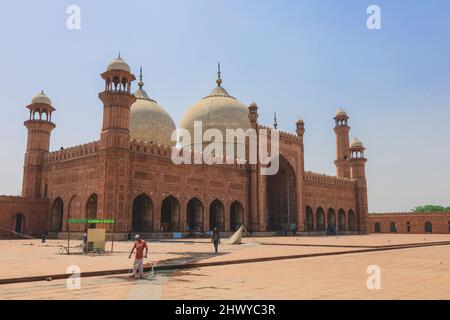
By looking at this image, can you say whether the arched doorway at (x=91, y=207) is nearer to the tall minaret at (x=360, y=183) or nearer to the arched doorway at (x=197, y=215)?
the arched doorway at (x=197, y=215)

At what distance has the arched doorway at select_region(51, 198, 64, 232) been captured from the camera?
3033 centimetres

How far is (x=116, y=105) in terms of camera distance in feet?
88.2

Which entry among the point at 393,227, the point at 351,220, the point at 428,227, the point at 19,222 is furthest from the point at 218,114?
the point at 428,227

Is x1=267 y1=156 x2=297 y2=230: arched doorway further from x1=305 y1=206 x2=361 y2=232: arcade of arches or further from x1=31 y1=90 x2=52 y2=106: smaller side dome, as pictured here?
x1=31 y1=90 x2=52 y2=106: smaller side dome

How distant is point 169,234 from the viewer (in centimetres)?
2812

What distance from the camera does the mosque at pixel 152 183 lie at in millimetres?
26500

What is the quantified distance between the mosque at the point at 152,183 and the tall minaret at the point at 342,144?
3.72 metres

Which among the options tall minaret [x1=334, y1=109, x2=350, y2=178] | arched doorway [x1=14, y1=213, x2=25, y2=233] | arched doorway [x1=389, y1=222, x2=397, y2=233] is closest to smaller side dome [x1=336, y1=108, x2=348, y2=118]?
tall minaret [x1=334, y1=109, x2=350, y2=178]

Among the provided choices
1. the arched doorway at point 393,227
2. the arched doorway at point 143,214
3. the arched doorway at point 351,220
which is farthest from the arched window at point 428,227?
the arched doorway at point 143,214

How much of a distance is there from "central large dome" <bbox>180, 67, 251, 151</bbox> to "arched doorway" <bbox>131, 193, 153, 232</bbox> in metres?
13.5

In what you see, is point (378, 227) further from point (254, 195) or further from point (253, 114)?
point (253, 114)

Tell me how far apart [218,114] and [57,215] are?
19032 millimetres
